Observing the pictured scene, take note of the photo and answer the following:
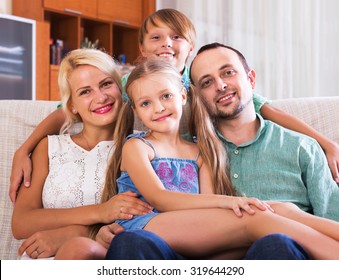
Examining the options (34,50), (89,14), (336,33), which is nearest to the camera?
(336,33)

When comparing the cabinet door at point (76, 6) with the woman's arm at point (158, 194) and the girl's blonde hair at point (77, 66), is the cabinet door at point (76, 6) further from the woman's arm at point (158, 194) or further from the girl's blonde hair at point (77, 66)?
the woman's arm at point (158, 194)

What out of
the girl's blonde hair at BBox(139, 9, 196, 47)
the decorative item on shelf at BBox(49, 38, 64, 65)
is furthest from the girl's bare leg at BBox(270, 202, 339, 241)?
the decorative item on shelf at BBox(49, 38, 64, 65)

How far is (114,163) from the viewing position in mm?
1787

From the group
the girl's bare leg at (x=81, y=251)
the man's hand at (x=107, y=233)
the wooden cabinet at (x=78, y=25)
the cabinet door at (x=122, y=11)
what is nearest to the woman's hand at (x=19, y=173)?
the man's hand at (x=107, y=233)

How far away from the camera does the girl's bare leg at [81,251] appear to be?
4.28 ft

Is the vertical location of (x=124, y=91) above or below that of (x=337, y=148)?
above

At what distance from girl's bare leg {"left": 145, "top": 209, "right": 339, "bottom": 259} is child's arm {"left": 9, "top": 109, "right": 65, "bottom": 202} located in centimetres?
60

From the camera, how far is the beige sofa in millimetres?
1963

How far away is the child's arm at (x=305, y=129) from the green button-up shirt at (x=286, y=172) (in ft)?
0.11

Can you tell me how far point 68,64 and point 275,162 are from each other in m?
0.76
